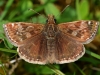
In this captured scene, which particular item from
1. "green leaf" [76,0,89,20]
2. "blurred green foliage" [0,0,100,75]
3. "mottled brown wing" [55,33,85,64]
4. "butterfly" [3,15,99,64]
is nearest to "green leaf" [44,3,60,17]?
"blurred green foliage" [0,0,100,75]

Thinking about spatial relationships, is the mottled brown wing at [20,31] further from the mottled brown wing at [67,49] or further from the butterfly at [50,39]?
the mottled brown wing at [67,49]

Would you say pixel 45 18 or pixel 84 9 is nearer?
pixel 45 18

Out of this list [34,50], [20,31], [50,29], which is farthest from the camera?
[50,29]

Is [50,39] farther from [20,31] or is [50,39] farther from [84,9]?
[84,9]

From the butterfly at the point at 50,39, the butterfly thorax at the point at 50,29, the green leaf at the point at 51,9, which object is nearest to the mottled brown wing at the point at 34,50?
the butterfly at the point at 50,39

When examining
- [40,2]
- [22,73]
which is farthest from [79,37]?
[40,2]

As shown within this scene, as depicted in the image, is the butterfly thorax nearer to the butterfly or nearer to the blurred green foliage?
the butterfly

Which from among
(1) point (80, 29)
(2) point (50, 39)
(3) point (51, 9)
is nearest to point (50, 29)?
(2) point (50, 39)
